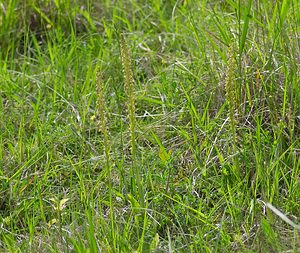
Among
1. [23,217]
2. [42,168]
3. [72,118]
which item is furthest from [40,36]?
[23,217]

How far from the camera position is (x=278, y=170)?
2.49 metres

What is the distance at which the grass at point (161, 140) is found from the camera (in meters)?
2.29

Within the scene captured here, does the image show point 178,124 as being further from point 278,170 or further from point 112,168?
point 278,170

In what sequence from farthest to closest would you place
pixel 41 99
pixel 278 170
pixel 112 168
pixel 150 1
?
pixel 150 1 < pixel 41 99 < pixel 112 168 < pixel 278 170

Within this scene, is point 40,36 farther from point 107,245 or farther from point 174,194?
point 107,245

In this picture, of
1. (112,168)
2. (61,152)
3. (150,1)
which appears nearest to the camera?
(112,168)

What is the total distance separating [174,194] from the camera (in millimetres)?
2553

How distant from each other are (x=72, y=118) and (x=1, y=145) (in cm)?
35

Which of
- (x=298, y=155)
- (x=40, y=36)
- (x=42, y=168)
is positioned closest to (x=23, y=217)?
(x=42, y=168)

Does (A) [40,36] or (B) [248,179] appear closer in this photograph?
(B) [248,179]

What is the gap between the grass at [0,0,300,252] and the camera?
2289 mm

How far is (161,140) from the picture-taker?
2.91 metres

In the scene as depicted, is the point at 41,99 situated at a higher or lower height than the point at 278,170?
lower

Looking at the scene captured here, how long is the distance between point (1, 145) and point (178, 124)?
0.68 meters
